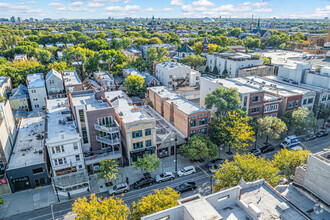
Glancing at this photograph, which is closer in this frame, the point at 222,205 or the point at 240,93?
the point at 222,205

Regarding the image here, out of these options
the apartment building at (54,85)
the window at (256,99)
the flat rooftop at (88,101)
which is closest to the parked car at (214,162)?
the window at (256,99)

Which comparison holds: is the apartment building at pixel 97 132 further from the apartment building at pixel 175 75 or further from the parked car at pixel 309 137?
the parked car at pixel 309 137

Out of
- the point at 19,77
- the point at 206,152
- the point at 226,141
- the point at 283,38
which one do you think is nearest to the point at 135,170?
the point at 206,152

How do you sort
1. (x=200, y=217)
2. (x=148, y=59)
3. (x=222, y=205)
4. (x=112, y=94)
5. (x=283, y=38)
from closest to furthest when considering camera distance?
(x=200, y=217)
(x=222, y=205)
(x=112, y=94)
(x=148, y=59)
(x=283, y=38)

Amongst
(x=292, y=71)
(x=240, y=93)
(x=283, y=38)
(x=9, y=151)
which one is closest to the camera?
(x=9, y=151)

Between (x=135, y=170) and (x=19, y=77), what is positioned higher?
(x=19, y=77)

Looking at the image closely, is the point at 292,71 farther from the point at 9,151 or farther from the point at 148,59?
the point at 9,151
